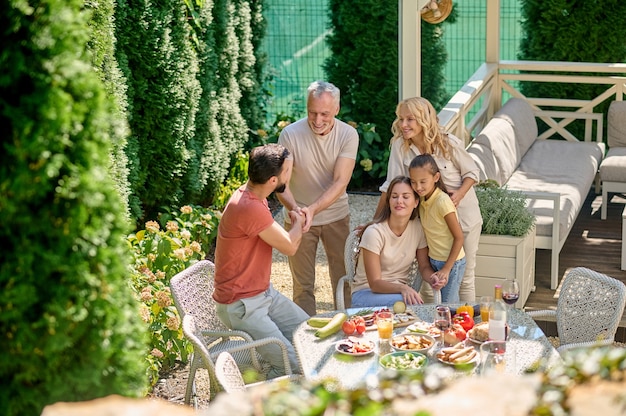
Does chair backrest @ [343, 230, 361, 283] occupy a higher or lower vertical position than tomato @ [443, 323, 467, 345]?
higher

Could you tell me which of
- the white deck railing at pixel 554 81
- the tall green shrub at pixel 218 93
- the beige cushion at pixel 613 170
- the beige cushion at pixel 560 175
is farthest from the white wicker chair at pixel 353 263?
the white deck railing at pixel 554 81

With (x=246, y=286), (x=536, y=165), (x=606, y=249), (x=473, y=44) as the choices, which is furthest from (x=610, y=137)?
(x=246, y=286)

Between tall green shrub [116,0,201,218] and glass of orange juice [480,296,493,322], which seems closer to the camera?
glass of orange juice [480,296,493,322]

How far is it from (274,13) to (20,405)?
901 centimetres

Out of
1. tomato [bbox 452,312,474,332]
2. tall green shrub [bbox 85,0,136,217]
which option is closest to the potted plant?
tomato [bbox 452,312,474,332]

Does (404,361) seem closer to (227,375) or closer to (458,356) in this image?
(458,356)

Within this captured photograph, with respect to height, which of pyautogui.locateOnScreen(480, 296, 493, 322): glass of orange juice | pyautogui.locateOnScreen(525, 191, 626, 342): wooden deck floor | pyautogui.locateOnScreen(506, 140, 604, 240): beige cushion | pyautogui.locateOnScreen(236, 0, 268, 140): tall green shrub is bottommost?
pyautogui.locateOnScreen(525, 191, 626, 342): wooden deck floor

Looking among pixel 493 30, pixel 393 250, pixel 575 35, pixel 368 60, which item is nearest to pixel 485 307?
pixel 393 250

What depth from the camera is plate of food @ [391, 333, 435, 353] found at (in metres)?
4.06

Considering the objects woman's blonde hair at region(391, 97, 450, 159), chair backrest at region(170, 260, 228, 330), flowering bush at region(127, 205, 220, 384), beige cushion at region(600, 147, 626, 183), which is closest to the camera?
chair backrest at region(170, 260, 228, 330)

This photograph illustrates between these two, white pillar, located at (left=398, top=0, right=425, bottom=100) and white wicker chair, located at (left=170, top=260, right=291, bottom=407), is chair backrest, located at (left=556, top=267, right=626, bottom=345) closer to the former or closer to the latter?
white wicker chair, located at (left=170, top=260, right=291, bottom=407)

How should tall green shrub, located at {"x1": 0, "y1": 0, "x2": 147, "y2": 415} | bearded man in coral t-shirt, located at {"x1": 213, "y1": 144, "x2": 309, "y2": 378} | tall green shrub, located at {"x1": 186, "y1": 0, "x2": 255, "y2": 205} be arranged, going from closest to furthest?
1. tall green shrub, located at {"x1": 0, "y1": 0, "x2": 147, "y2": 415}
2. bearded man in coral t-shirt, located at {"x1": 213, "y1": 144, "x2": 309, "y2": 378}
3. tall green shrub, located at {"x1": 186, "y1": 0, "x2": 255, "y2": 205}

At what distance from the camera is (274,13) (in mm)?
11125

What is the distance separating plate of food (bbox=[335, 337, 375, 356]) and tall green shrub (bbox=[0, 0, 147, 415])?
1606mm
